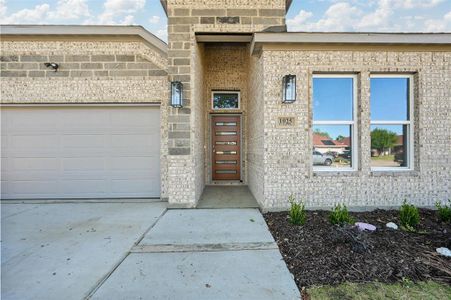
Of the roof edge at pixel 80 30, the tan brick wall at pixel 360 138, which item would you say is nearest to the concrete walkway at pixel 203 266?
the tan brick wall at pixel 360 138

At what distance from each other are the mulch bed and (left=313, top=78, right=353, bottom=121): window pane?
2174mm

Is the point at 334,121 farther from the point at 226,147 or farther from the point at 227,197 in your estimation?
the point at 226,147

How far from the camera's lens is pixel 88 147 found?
5602 mm

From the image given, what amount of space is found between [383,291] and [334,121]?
3243mm

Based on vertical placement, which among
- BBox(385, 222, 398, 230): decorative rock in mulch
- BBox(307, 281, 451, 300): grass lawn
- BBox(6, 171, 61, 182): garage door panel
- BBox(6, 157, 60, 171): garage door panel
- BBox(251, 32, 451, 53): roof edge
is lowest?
BBox(307, 281, 451, 300): grass lawn

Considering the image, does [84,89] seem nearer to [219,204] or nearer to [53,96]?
[53,96]

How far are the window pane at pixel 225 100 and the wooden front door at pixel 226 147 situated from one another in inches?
13.7

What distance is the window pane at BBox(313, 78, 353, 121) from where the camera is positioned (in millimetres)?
4691

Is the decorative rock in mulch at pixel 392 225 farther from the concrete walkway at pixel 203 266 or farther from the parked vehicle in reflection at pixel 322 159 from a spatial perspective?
the concrete walkway at pixel 203 266

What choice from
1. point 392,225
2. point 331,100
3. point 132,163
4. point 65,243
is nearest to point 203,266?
point 65,243

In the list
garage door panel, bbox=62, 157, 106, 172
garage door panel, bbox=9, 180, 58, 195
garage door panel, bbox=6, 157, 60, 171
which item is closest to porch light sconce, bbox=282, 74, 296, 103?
garage door panel, bbox=62, 157, 106, 172

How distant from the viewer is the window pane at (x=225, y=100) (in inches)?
279

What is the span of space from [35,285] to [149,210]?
250cm

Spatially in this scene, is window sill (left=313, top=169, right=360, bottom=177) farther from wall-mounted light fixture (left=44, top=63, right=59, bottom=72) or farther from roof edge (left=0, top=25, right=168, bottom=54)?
wall-mounted light fixture (left=44, top=63, right=59, bottom=72)
